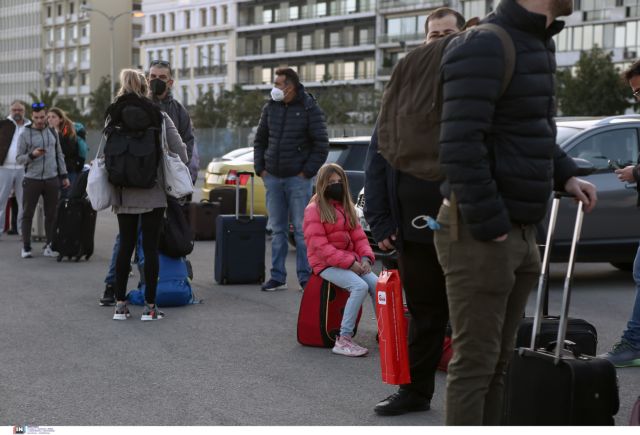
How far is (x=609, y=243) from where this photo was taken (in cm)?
1114

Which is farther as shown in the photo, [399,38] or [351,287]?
[399,38]

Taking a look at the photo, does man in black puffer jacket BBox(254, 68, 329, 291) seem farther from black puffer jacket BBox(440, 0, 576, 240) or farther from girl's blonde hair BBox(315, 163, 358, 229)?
black puffer jacket BBox(440, 0, 576, 240)

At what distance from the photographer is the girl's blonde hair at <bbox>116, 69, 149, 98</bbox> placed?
8.75 metres

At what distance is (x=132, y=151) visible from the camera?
866 centimetres

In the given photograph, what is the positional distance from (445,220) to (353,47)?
10322cm

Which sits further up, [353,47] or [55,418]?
[353,47]

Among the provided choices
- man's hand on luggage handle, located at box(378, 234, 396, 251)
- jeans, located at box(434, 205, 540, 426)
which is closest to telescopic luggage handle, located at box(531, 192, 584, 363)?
jeans, located at box(434, 205, 540, 426)

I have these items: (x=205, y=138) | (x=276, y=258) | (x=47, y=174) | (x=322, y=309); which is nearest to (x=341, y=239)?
(x=322, y=309)

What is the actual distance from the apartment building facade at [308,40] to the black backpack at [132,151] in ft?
307

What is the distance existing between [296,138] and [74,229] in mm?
3910

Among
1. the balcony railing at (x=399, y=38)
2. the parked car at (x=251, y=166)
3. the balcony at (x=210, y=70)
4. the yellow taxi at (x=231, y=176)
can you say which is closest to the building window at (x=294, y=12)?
the balcony at (x=210, y=70)

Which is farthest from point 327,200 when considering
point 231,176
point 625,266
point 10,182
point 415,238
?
point 231,176

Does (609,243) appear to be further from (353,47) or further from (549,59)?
(353,47)

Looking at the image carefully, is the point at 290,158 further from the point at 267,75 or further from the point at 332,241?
the point at 267,75
